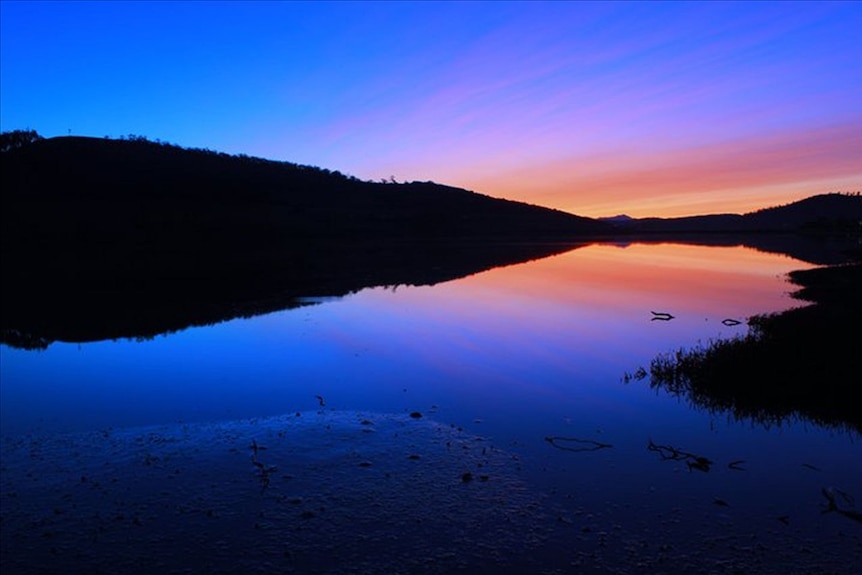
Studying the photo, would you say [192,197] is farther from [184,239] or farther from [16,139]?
[16,139]

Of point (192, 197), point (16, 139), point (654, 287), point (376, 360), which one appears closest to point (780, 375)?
point (376, 360)

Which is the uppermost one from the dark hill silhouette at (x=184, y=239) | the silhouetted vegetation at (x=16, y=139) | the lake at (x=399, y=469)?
the silhouetted vegetation at (x=16, y=139)

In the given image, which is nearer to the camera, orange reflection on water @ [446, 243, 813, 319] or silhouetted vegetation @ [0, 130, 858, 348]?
orange reflection on water @ [446, 243, 813, 319]

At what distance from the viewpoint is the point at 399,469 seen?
1037cm

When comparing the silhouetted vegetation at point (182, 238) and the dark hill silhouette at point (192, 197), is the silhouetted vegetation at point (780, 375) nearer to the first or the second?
the silhouetted vegetation at point (182, 238)

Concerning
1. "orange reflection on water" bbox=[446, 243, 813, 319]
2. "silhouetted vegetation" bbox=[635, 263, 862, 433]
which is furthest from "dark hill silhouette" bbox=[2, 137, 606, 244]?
"silhouetted vegetation" bbox=[635, 263, 862, 433]

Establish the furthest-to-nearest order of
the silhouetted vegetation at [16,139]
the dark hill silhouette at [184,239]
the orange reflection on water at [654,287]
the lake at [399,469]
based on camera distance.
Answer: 1. the silhouetted vegetation at [16,139]
2. the dark hill silhouette at [184,239]
3. the orange reflection on water at [654,287]
4. the lake at [399,469]

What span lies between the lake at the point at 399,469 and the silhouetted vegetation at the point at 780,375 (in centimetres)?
82

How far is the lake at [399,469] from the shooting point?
775 cm

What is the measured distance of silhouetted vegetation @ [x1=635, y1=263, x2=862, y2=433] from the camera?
14070 mm

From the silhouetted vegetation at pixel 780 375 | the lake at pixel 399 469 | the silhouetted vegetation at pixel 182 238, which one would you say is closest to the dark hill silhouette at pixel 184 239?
the silhouetted vegetation at pixel 182 238

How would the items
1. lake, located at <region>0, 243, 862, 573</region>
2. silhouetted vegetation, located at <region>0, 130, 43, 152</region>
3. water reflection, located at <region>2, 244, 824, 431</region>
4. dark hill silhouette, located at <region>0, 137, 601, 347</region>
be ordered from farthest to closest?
silhouetted vegetation, located at <region>0, 130, 43, 152</region>, dark hill silhouette, located at <region>0, 137, 601, 347</region>, water reflection, located at <region>2, 244, 824, 431</region>, lake, located at <region>0, 243, 862, 573</region>

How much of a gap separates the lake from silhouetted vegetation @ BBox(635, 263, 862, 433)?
824 millimetres

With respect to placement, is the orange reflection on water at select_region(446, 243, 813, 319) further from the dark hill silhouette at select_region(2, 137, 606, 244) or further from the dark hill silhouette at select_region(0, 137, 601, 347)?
the dark hill silhouette at select_region(2, 137, 606, 244)
